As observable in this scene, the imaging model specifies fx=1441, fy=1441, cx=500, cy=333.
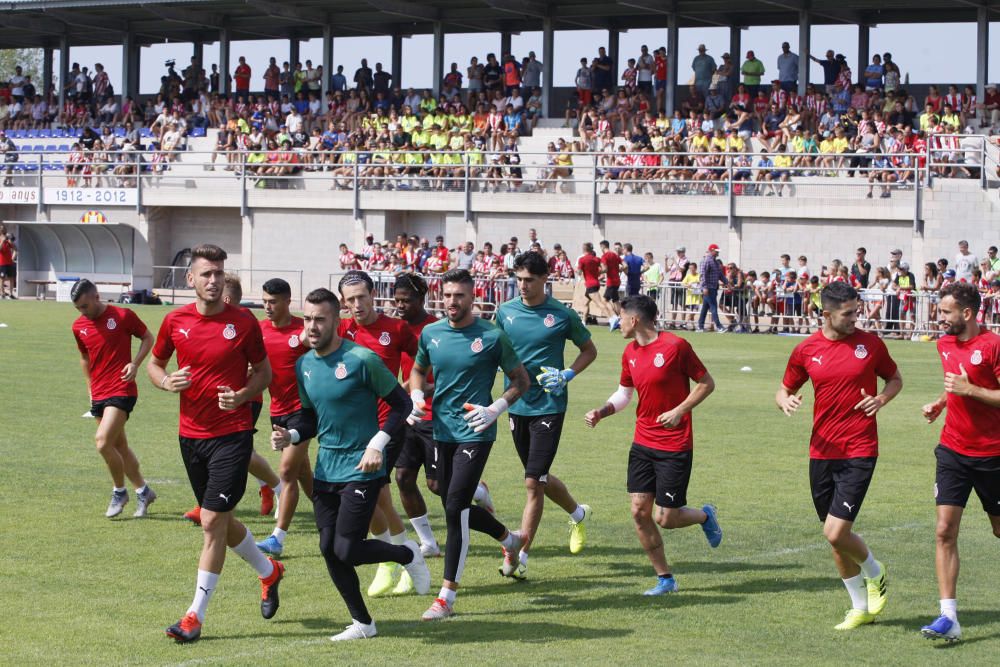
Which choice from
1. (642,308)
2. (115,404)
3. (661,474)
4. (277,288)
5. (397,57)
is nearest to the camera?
(661,474)

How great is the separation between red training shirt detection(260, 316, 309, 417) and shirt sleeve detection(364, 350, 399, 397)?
262cm

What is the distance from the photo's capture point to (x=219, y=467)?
8141 millimetres

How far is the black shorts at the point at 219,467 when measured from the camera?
26.3ft

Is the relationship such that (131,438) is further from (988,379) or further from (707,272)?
(707,272)

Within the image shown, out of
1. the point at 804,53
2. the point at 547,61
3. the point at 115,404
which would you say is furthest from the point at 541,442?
the point at 547,61

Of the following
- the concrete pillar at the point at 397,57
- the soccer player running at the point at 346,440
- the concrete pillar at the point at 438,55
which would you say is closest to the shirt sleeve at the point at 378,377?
the soccer player running at the point at 346,440

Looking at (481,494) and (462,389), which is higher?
(462,389)

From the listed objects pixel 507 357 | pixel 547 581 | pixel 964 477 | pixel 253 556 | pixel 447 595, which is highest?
pixel 507 357

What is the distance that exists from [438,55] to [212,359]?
38660 mm

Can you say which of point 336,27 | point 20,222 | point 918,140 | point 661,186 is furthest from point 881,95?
point 20,222

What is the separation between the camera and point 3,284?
4512cm

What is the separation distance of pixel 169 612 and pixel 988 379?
16.0ft

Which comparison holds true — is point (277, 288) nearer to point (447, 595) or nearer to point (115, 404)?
point (115, 404)

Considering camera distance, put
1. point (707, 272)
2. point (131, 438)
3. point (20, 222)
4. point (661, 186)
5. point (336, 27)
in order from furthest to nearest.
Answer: point (336, 27)
point (20, 222)
point (661, 186)
point (707, 272)
point (131, 438)
